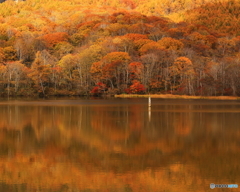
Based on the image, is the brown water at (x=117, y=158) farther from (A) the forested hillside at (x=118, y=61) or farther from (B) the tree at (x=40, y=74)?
(B) the tree at (x=40, y=74)

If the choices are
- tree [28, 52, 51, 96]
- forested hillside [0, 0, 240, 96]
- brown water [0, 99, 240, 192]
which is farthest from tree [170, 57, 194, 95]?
brown water [0, 99, 240, 192]

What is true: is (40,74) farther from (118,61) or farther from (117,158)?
(117,158)

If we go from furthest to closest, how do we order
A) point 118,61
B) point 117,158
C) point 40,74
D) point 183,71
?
point 40,74, point 118,61, point 183,71, point 117,158

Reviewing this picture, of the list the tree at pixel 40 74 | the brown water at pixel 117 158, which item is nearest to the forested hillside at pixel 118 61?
the tree at pixel 40 74

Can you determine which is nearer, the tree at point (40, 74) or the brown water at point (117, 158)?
the brown water at point (117, 158)

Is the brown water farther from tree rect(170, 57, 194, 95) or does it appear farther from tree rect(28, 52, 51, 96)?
tree rect(28, 52, 51, 96)

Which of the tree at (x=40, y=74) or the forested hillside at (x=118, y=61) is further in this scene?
the tree at (x=40, y=74)

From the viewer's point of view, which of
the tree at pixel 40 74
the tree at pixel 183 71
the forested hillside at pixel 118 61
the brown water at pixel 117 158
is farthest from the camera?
the tree at pixel 40 74

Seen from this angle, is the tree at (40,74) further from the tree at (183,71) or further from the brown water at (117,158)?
the brown water at (117,158)

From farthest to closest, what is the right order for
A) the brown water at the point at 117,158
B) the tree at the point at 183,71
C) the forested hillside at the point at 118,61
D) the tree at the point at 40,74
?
the tree at the point at 40,74
the forested hillside at the point at 118,61
the tree at the point at 183,71
the brown water at the point at 117,158

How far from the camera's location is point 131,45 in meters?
85.4

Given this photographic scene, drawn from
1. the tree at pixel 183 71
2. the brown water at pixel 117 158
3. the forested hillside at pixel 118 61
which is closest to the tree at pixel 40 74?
the forested hillside at pixel 118 61

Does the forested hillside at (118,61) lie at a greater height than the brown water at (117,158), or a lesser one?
greater

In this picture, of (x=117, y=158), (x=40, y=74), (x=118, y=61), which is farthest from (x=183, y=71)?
(x=117, y=158)
